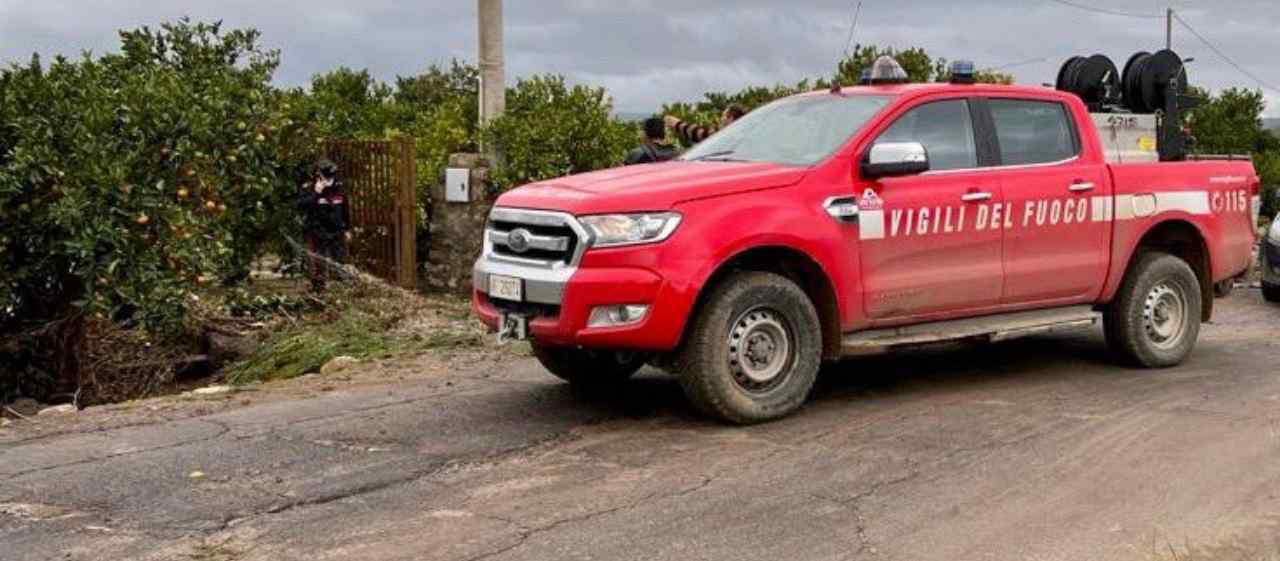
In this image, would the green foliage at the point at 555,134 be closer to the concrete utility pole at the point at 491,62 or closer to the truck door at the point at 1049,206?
the concrete utility pole at the point at 491,62

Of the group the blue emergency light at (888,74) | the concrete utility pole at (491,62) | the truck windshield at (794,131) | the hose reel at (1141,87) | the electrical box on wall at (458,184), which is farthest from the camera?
the concrete utility pole at (491,62)

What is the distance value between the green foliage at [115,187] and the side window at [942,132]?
6245 mm

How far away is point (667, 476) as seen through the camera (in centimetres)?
620

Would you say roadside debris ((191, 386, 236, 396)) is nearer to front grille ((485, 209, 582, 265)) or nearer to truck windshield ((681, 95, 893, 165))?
front grille ((485, 209, 582, 265))

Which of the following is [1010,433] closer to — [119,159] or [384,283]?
[119,159]

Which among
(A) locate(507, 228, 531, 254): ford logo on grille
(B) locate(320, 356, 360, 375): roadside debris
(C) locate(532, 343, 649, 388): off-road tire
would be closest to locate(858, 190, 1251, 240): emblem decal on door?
(C) locate(532, 343, 649, 388): off-road tire

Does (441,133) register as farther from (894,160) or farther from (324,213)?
(894,160)

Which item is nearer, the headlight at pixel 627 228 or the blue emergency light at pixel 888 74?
the headlight at pixel 627 228

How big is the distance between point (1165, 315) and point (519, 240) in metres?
4.56

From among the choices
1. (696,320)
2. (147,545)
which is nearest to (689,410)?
(696,320)

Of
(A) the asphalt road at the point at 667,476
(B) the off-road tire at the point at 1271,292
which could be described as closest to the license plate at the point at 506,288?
(A) the asphalt road at the point at 667,476

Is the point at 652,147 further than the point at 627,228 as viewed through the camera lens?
Yes

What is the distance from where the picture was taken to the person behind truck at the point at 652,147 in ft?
39.1

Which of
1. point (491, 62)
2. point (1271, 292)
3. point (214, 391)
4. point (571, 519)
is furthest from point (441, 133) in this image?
point (571, 519)
